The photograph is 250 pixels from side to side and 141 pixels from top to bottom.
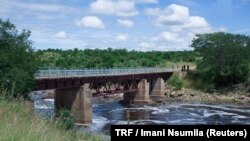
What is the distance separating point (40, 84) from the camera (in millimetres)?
52781

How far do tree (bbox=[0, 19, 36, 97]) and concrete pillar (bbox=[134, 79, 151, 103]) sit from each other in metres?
39.1

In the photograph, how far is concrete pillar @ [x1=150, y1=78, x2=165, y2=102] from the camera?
293ft

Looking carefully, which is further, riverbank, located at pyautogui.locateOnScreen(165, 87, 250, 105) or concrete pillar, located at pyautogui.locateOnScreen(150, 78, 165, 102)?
concrete pillar, located at pyautogui.locateOnScreen(150, 78, 165, 102)

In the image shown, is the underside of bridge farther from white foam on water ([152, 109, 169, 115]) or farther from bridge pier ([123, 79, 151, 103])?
white foam on water ([152, 109, 169, 115])

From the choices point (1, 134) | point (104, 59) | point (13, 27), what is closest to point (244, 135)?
point (1, 134)

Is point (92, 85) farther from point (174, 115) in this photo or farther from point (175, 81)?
point (175, 81)

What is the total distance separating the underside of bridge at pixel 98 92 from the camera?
2292 inches

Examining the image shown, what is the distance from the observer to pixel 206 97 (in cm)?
8919

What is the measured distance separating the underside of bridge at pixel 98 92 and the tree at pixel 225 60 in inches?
A: 441

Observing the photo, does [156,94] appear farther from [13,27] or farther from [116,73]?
[13,27]

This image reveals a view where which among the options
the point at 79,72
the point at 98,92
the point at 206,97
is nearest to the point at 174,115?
the point at 98,92

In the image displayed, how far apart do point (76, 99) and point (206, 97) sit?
A: 121 feet

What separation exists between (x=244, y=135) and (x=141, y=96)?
78989 millimetres

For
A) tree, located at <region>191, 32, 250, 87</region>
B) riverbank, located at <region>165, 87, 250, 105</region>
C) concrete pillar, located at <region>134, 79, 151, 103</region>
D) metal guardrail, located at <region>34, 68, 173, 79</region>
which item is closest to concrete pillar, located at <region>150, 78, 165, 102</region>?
riverbank, located at <region>165, 87, 250, 105</region>
